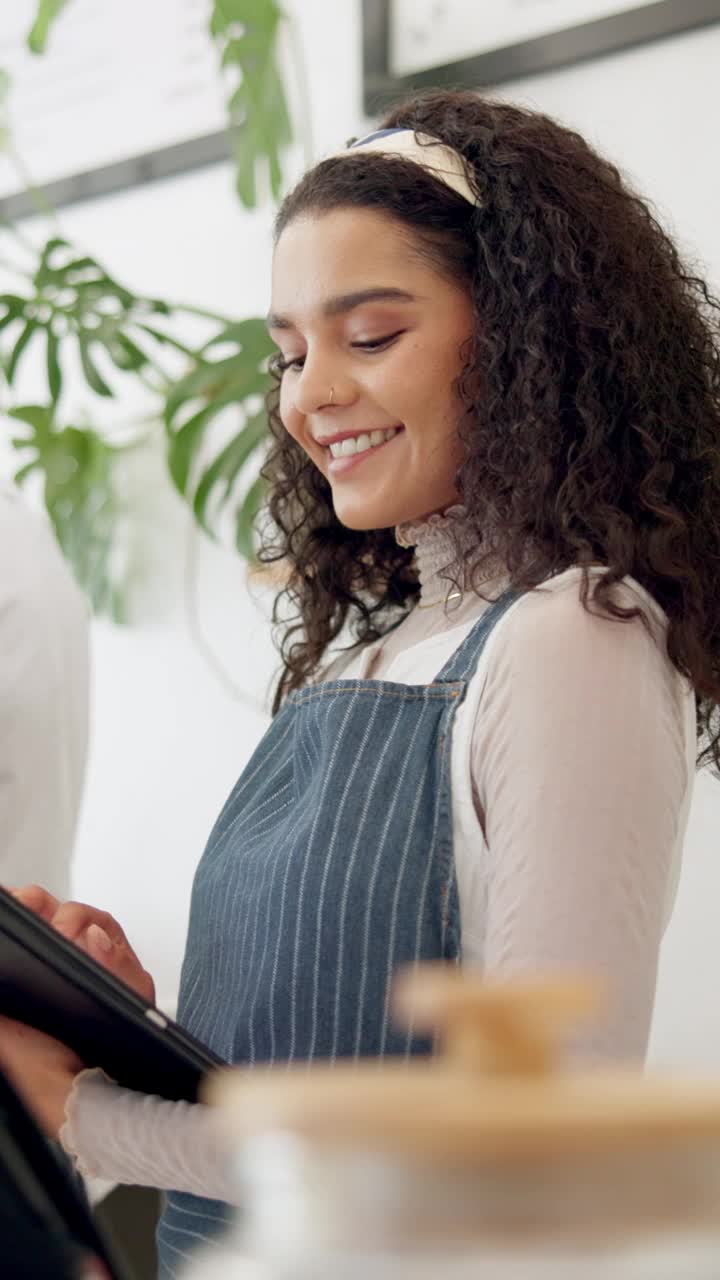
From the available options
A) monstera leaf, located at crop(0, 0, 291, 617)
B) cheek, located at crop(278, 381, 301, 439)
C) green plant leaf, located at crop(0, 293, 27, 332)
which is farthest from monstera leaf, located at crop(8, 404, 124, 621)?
cheek, located at crop(278, 381, 301, 439)

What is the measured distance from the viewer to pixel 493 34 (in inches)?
67.3

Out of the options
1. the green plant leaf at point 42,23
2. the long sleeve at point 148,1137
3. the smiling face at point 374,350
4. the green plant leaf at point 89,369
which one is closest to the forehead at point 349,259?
the smiling face at point 374,350

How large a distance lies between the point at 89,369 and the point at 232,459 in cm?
27

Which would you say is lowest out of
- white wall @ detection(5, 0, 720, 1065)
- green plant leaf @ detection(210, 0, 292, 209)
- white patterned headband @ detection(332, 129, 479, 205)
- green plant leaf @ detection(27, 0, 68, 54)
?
white wall @ detection(5, 0, 720, 1065)

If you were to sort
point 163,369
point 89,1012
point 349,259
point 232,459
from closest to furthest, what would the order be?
point 89,1012 < point 349,259 < point 232,459 < point 163,369

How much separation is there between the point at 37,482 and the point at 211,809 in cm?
62

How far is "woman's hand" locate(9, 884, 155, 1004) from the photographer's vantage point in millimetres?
900

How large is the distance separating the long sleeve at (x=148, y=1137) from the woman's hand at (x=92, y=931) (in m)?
0.14

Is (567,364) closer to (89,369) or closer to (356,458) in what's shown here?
(356,458)

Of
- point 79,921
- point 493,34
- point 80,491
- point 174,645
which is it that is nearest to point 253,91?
point 493,34

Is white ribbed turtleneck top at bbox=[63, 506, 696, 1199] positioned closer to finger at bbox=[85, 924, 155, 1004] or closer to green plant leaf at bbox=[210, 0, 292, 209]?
finger at bbox=[85, 924, 155, 1004]

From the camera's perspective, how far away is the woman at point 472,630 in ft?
2.46

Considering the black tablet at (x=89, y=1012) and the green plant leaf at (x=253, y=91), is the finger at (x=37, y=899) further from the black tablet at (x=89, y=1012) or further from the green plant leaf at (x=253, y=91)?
the green plant leaf at (x=253, y=91)

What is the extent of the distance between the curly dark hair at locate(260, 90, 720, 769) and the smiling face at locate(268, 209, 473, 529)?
0.06 ft
